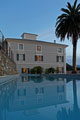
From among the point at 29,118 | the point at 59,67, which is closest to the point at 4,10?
the point at 29,118

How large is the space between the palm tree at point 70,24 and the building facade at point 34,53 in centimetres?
1259

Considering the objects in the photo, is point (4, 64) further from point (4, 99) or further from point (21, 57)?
point (21, 57)

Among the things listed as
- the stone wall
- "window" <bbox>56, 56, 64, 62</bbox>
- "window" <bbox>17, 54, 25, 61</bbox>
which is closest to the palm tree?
the stone wall

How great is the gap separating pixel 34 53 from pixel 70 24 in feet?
48.5

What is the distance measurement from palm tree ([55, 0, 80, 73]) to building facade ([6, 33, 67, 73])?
12593mm

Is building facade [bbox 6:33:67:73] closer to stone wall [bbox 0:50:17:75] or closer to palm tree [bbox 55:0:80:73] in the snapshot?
palm tree [bbox 55:0:80:73]

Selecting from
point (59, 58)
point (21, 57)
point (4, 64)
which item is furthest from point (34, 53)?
point (4, 64)

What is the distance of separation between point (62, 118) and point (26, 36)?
97.9 feet

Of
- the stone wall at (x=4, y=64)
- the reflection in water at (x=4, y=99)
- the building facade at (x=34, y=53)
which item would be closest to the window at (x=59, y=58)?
the building facade at (x=34, y=53)

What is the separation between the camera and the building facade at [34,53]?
27344 millimetres

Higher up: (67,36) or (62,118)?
(67,36)

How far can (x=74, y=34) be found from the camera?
15.5 metres

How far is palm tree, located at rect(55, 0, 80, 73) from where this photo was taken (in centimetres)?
1548

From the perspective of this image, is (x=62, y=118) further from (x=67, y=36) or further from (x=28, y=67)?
(x=28, y=67)
